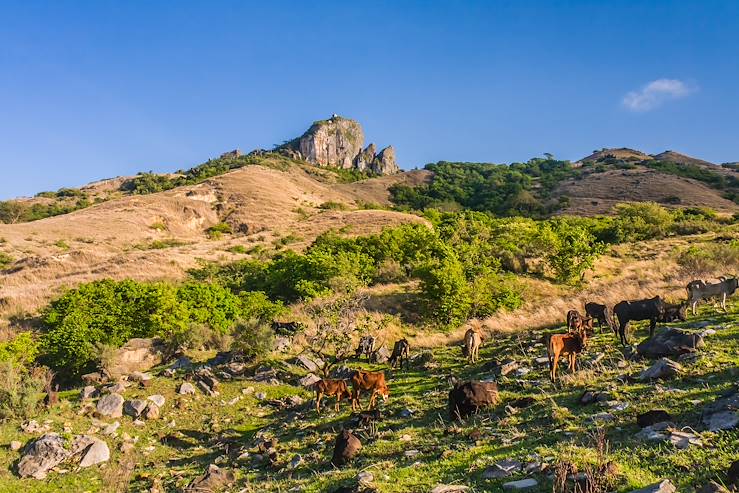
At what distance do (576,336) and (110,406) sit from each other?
942 centimetres

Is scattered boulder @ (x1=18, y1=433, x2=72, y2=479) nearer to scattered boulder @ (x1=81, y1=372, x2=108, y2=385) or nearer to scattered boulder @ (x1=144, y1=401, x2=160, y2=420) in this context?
scattered boulder @ (x1=144, y1=401, x2=160, y2=420)

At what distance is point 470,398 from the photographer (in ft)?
23.9

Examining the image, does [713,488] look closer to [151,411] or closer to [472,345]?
[472,345]

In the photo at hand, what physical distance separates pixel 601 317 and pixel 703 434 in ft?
24.8

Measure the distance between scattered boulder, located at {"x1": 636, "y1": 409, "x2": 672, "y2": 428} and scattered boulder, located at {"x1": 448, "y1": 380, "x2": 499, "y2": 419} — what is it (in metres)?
2.31

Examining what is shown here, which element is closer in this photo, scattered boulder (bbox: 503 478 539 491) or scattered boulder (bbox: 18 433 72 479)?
scattered boulder (bbox: 503 478 539 491)

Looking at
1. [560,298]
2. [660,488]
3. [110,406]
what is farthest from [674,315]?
[110,406]

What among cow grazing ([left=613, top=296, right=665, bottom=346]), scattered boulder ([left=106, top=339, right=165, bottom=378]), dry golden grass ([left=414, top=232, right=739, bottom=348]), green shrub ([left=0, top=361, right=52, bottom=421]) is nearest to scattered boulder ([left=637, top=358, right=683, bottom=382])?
cow grazing ([left=613, top=296, right=665, bottom=346])

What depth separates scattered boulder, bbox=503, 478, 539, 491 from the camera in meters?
4.40

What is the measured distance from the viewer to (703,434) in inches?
188

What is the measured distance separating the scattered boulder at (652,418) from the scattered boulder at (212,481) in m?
5.29

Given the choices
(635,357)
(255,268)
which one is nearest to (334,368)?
(635,357)

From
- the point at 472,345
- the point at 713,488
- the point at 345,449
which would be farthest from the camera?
the point at 472,345

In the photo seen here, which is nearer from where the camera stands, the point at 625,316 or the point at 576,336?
the point at 576,336
